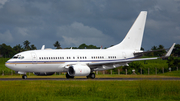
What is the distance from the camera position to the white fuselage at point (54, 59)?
38.2 meters

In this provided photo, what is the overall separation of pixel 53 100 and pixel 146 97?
6.86m

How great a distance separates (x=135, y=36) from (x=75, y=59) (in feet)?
43.0

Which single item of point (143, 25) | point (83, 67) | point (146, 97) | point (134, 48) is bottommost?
point (146, 97)

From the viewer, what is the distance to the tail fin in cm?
4797

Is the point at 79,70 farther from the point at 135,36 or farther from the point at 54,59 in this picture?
the point at 135,36

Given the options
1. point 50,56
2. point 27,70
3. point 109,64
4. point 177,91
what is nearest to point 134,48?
point 109,64

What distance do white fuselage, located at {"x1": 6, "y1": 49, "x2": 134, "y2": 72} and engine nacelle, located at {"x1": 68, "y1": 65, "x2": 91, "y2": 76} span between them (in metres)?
1.42

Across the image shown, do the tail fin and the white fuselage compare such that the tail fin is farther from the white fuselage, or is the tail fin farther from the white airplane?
the white fuselage

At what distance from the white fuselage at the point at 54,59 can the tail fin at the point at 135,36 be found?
3.53m

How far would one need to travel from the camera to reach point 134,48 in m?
48.4

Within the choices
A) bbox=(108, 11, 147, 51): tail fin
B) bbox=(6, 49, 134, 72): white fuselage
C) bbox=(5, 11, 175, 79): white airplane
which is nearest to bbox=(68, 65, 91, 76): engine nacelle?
bbox=(5, 11, 175, 79): white airplane

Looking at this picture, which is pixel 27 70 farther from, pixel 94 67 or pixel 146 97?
pixel 146 97

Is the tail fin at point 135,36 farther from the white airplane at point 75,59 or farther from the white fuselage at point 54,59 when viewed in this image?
the white fuselage at point 54,59

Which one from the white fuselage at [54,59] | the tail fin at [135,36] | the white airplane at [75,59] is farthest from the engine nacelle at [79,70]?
the tail fin at [135,36]
